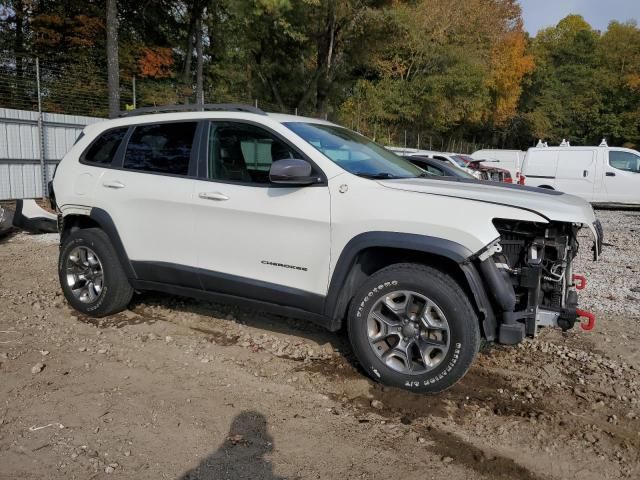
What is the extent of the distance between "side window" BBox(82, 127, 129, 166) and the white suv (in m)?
0.01

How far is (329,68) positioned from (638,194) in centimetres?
1765

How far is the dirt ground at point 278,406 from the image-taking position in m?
2.92

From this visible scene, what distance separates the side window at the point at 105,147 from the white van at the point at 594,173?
43.9 ft

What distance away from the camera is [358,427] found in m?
3.29

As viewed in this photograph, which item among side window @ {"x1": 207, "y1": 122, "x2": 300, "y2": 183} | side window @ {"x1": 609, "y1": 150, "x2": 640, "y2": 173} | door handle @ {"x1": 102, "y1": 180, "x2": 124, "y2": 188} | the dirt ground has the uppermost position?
side window @ {"x1": 609, "y1": 150, "x2": 640, "y2": 173}

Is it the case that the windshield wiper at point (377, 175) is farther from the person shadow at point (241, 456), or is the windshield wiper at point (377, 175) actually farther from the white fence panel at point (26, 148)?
the white fence panel at point (26, 148)

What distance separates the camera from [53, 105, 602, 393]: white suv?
3.46 metres

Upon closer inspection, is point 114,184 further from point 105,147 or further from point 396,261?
point 396,261

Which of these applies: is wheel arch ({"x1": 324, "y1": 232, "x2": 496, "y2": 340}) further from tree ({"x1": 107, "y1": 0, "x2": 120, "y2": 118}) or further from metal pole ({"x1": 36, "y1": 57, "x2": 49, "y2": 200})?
tree ({"x1": 107, "y1": 0, "x2": 120, "y2": 118})

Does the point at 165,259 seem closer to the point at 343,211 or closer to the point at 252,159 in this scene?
the point at 252,159

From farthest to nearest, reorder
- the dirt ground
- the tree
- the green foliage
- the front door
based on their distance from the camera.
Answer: the green foliage < the tree < the front door < the dirt ground

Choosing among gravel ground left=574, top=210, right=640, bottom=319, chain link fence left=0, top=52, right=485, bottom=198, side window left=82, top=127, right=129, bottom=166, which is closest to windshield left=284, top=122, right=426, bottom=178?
side window left=82, top=127, right=129, bottom=166

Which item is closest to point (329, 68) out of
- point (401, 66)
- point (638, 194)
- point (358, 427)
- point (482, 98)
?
point (401, 66)

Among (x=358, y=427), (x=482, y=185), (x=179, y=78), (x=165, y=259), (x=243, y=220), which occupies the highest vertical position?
(x=179, y=78)
